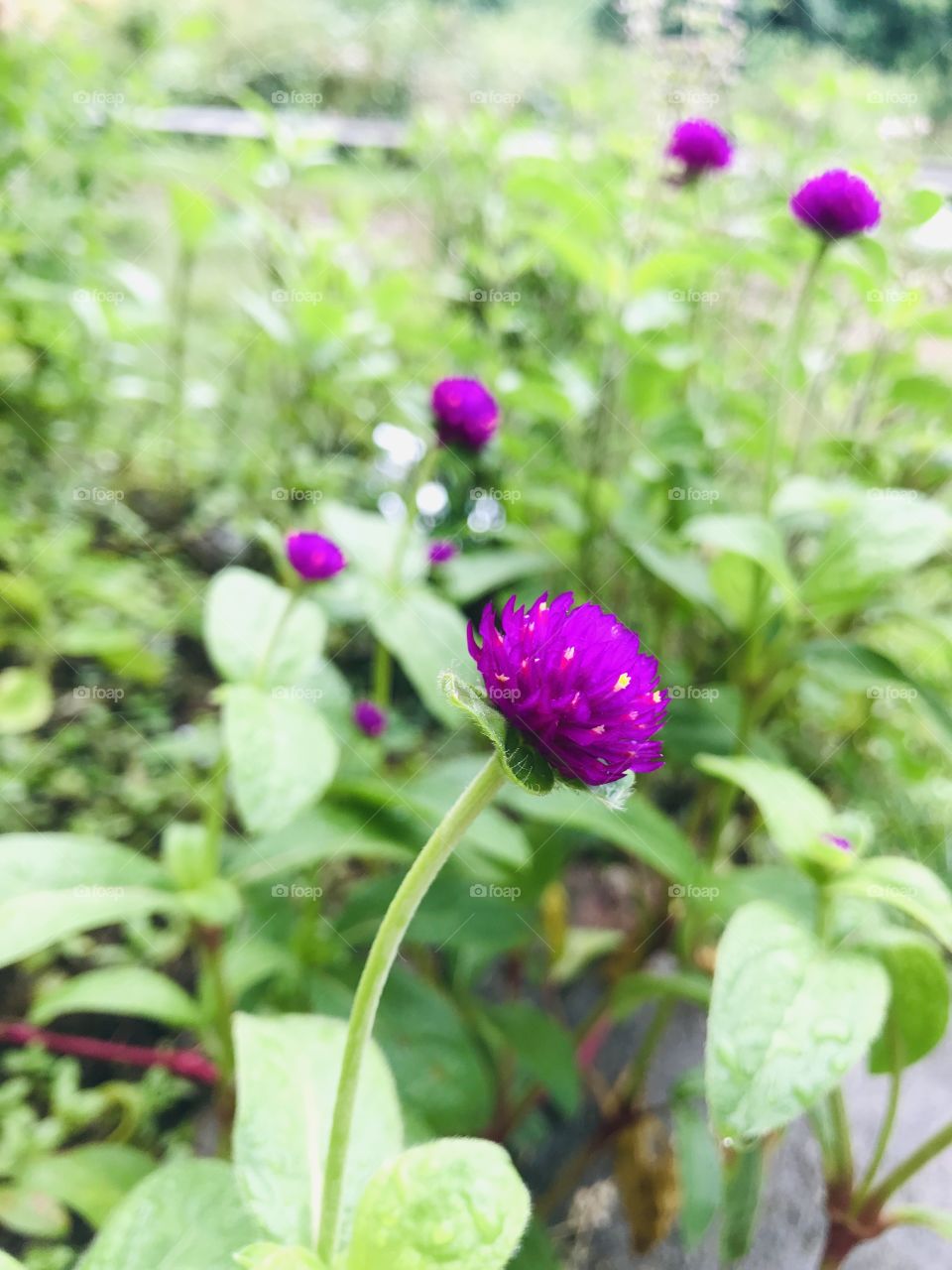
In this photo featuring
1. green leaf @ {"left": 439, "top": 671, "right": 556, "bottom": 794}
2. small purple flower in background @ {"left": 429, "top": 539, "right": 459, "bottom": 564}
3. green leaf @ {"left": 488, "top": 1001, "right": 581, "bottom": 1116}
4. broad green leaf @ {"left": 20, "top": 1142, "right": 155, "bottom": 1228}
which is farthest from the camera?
small purple flower in background @ {"left": 429, "top": 539, "right": 459, "bottom": 564}

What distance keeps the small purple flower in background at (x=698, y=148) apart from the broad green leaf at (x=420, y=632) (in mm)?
643

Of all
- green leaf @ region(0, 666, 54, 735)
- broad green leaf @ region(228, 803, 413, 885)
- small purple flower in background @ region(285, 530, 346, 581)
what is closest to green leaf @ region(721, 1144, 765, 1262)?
broad green leaf @ region(228, 803, 413, 885)

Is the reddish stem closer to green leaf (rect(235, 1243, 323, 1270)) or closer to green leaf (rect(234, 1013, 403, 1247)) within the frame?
green leaf (rect(234, 1013, 403, 1247))

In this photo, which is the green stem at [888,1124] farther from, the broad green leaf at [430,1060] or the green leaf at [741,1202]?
the broad green leaf at [430,1060]

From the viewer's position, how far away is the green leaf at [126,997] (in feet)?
2.69

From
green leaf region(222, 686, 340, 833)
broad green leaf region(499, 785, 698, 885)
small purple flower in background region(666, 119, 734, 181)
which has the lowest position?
broad green leaf region(499, 785, 698, 885)

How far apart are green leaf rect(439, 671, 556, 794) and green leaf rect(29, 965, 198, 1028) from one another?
570 mm

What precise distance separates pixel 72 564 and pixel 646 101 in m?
1.13

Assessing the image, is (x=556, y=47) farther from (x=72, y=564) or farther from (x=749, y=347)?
(x=72, y=564)

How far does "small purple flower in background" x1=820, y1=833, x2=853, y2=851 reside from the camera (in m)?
0.67

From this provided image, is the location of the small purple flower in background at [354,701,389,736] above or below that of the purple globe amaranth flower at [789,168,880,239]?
below

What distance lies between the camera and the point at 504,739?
425 millimetres

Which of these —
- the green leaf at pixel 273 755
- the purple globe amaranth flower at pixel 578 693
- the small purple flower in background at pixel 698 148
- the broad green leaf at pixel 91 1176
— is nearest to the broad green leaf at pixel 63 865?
the green leaf at pixel 273 755

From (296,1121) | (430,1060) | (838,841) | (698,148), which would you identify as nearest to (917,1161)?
(838,841)
